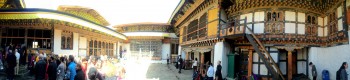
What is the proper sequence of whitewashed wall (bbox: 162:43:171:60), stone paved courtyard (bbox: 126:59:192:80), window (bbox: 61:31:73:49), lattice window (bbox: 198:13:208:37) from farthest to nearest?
1. whitewashed wall (bbox: 162:43:171:60)
2. lattice window (bbox: 198:13:208:37)
3. stone paved courtyard (bbox: 126:59:192:80)
4. window (bbox: 61:31:73:49)

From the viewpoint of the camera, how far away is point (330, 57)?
14.5 meters

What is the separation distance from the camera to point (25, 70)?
13.6 meters

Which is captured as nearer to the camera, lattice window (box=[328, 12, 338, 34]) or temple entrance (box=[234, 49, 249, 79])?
lattice window (box=[328, 12, 338, 34])

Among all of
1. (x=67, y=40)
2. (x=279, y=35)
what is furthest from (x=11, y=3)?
(x=279, y=35)

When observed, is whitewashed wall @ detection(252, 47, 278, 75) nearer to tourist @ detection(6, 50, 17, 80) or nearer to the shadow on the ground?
the shadow on the ground

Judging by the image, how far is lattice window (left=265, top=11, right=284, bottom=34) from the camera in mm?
14617

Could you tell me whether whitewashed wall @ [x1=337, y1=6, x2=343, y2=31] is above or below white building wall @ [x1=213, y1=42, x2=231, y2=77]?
above

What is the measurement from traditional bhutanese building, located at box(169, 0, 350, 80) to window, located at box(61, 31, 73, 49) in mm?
9199

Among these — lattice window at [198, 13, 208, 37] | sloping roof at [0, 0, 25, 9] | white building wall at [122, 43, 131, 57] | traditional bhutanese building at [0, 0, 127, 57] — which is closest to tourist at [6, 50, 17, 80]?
traditional bhutanese building at [0, 0, 127, 57]

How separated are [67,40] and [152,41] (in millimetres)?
18391

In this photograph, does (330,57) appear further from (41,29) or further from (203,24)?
(41,29)

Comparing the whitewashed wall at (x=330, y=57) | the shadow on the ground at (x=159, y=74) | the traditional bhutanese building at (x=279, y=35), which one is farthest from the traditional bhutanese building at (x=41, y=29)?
the whitewashed wall at (x=330, y=57)

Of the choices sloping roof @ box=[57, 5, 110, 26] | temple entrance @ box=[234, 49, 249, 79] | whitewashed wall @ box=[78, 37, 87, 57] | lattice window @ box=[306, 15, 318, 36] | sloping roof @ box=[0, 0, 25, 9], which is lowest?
temple entrance @ box=[234, 49, 249, 79]

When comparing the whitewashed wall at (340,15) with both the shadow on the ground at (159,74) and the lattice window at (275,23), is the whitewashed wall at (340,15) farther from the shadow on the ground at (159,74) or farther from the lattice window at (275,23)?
the shadow on the ground at (159,74)
